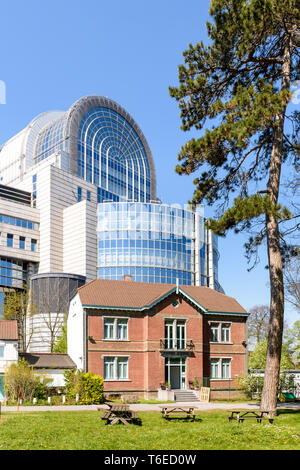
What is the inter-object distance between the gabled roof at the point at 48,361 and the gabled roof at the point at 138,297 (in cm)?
488

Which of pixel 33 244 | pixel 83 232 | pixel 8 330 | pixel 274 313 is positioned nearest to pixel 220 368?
A: pixel 8 330

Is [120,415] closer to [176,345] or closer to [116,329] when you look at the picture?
[116,329]

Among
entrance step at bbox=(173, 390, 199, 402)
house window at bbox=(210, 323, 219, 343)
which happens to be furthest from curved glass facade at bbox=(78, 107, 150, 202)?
entrance step at bbox=(173, 390, 199, 402)

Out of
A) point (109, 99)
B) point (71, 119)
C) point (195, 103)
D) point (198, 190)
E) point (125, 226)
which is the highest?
point (109, 99)

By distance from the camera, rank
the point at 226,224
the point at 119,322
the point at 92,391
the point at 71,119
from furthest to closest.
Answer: the point at 71,119
the point at 119,322
the point at 92,391
the point at 226,224

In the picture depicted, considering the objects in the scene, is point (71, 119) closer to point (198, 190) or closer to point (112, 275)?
point (112, 275)

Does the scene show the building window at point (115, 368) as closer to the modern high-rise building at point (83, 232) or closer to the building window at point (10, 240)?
the modern high-rise building at point (83, 232)

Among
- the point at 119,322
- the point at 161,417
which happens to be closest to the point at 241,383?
the point at 119,322

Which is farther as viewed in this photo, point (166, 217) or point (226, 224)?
point (166, 217)

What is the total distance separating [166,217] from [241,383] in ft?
185

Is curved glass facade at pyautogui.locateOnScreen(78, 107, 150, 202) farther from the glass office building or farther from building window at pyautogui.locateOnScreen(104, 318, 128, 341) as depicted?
building window at pyautogui.locateOnScreen(104, 318, 128, 341)

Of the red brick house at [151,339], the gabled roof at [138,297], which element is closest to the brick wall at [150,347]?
the red brick house at [151,339]

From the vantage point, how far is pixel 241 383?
42.2 metres

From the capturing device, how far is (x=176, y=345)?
40625 millimetres
